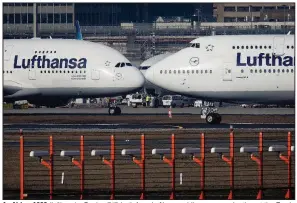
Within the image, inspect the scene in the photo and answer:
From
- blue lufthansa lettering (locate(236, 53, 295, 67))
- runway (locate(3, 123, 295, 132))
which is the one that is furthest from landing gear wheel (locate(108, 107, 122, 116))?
runway (locate(3, 123, 295, 132))

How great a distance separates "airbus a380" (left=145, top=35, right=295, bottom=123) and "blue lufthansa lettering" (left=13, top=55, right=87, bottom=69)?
1307cm

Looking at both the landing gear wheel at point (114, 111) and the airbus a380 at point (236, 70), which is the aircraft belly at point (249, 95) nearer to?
the airbus a380 at point (236, 70)

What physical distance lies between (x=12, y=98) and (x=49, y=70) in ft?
11.1

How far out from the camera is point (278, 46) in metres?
67.9

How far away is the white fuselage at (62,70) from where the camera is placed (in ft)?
262

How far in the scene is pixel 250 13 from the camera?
199375 mm

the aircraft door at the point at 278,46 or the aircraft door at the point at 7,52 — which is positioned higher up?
the aircraft door at the point at 278,46

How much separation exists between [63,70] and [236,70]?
1680 cm

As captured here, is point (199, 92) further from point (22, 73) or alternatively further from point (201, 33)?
point (201, 33)

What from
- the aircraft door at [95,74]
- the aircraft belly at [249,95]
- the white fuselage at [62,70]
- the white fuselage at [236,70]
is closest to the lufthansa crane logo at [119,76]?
the white fuselage at [62,70]

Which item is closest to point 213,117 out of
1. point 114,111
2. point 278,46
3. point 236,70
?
point 236,70

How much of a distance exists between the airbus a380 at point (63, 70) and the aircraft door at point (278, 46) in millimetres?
13731

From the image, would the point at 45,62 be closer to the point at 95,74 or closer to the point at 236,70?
the point at 95,74

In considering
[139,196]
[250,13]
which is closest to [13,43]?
[139,196]
